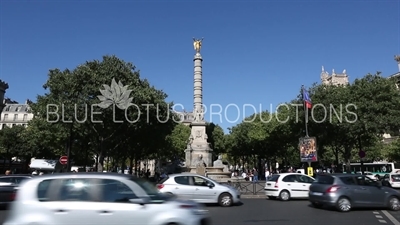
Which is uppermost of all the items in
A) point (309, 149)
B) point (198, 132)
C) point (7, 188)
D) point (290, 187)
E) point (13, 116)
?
point (13, 116)

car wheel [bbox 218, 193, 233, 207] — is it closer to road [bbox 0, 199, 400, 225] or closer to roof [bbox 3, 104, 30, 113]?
road [bbox 0, 199, 400, 225]

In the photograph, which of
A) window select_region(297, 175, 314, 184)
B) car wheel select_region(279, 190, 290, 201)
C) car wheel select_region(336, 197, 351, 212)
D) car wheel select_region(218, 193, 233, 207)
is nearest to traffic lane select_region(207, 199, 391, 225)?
car wheel select_region(336, 197, 351, 212)

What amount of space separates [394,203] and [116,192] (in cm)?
1227

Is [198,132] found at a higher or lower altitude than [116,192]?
higher

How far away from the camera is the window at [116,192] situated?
6887 mm

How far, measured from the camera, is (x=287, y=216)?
12.7 meters

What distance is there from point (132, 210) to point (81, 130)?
86.3ft

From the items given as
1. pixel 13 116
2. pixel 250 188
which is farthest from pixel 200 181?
pixel 13 116

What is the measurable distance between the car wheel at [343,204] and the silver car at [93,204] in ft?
27.9

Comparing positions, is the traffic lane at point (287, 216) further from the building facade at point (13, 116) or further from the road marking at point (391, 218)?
the building facade at point (13, 116)

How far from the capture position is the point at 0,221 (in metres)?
11.4

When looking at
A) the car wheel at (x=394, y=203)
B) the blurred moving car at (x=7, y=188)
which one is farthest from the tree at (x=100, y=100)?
the car wheel at (x=394, y=203)

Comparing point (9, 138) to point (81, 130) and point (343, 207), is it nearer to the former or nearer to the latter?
point (81, 130)

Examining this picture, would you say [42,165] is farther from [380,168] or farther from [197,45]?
[380,168]
